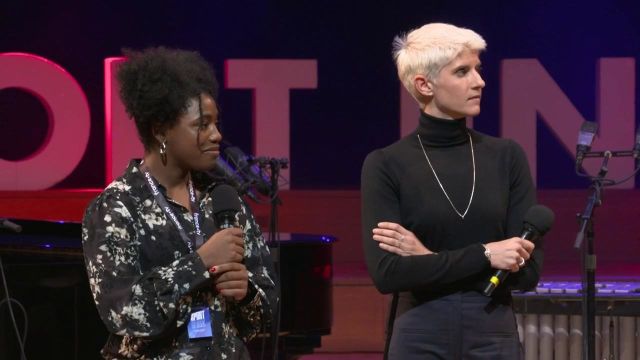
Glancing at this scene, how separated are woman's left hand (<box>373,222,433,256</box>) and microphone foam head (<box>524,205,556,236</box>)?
295 millimetres

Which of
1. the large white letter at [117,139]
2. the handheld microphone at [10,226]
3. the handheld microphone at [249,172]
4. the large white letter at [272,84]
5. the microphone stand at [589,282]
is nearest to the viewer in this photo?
the handheld microphone at [10,226]

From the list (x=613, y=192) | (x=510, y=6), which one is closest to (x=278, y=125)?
(x=510, y=6)

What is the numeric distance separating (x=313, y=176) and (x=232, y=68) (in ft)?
4.28

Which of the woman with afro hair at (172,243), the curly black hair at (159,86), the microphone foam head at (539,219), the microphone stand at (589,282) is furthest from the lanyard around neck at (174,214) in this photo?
the microphone stand at (589,282)

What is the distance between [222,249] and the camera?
2.67 m

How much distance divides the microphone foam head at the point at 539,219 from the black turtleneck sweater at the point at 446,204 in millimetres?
64

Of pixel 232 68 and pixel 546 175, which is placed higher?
pixel 232 68

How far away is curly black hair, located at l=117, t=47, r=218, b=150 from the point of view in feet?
9.27

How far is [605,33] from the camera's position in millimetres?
10734

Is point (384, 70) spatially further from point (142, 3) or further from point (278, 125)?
point (142, 3)

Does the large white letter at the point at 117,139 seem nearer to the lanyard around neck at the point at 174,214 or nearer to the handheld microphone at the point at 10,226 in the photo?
the handheld microphone at the point at 10,226

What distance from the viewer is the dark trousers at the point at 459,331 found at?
3.07m

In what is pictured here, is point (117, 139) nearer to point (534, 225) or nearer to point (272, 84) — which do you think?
point (272, 84)

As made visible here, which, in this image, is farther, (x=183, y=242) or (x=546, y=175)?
(x=546, y=175)
